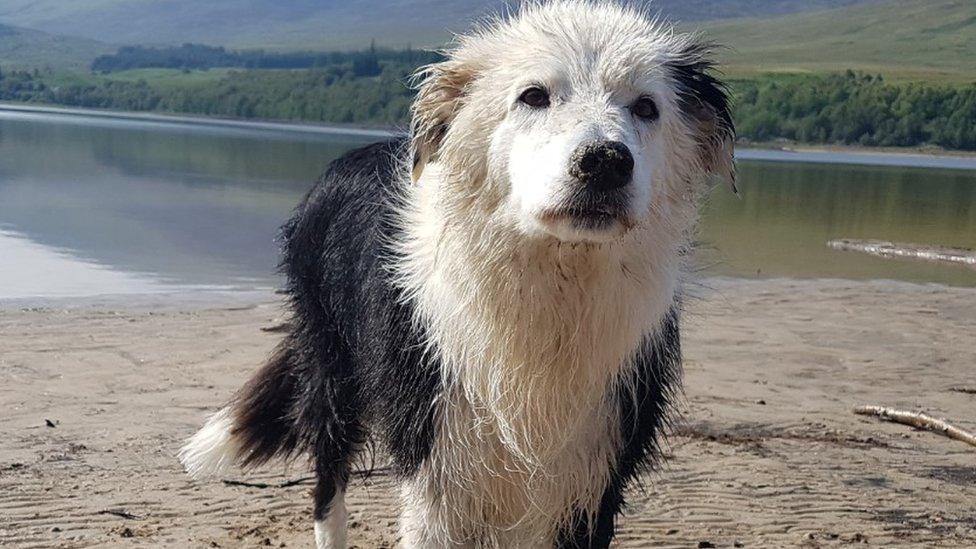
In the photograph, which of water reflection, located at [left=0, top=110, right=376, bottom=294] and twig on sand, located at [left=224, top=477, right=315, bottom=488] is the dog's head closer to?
twig on sand, located at [left=224, top=477, right=315, bottom=488]

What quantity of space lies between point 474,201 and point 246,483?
2.69m

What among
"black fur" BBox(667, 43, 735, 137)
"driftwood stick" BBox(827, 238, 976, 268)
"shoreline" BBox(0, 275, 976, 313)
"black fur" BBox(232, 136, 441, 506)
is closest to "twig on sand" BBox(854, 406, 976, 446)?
"shoreline" BBox(0, 275, 976, 313)

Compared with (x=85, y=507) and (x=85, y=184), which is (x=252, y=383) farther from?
(x=85, y=184)

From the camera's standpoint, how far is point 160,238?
707 inches

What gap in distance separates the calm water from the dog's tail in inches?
82.8

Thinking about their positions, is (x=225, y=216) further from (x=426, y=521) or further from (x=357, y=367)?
(x=426, y=521)

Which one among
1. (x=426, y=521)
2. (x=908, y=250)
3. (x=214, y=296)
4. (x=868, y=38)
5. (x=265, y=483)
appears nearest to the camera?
(x=426, y=521)

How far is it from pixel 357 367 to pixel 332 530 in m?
Answer: 0.84

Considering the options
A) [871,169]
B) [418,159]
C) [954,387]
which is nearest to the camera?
[418,159]

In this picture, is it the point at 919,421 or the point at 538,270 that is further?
the point at 919,421

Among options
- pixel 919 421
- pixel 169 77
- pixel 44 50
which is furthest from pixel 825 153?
pixel 44 50

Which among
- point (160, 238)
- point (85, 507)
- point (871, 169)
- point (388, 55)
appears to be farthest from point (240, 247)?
point (388, 55)

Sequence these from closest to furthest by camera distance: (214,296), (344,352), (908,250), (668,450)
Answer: (344,352)
(668,450)
(214,296)
(908,250)

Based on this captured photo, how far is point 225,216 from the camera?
21.1 meters
